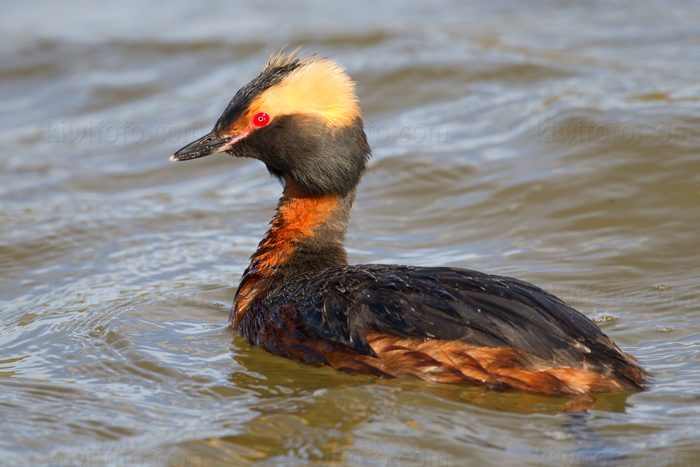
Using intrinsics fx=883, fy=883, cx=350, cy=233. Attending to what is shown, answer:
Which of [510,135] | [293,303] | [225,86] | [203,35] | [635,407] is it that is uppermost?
[203,35]

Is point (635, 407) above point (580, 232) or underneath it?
underneath

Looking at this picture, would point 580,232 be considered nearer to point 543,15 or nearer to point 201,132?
point 201,132

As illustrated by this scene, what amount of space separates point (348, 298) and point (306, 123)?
1.49 m

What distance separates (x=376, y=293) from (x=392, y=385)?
1.86 feet

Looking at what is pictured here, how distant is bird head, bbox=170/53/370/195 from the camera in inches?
247

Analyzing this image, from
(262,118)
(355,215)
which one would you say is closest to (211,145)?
(262,118)

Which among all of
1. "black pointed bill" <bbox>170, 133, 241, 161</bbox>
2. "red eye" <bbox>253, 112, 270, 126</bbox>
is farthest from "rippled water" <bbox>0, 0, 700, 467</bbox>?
"red eye" <bbox>253, 112, 270, 126</bbox>

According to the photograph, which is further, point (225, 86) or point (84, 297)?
point (225, 86)

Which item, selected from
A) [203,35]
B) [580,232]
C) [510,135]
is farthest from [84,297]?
[203,35]

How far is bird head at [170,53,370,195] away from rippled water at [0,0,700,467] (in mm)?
1361

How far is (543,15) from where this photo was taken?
16234mm

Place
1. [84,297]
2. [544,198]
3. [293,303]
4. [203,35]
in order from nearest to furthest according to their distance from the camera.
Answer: [293,303] < [84,297] < [544,198] < [203,35]

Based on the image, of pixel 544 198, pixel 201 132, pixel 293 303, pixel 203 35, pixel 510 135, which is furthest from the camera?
pixel 203 35

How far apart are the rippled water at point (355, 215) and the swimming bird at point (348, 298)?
0.16 meters
